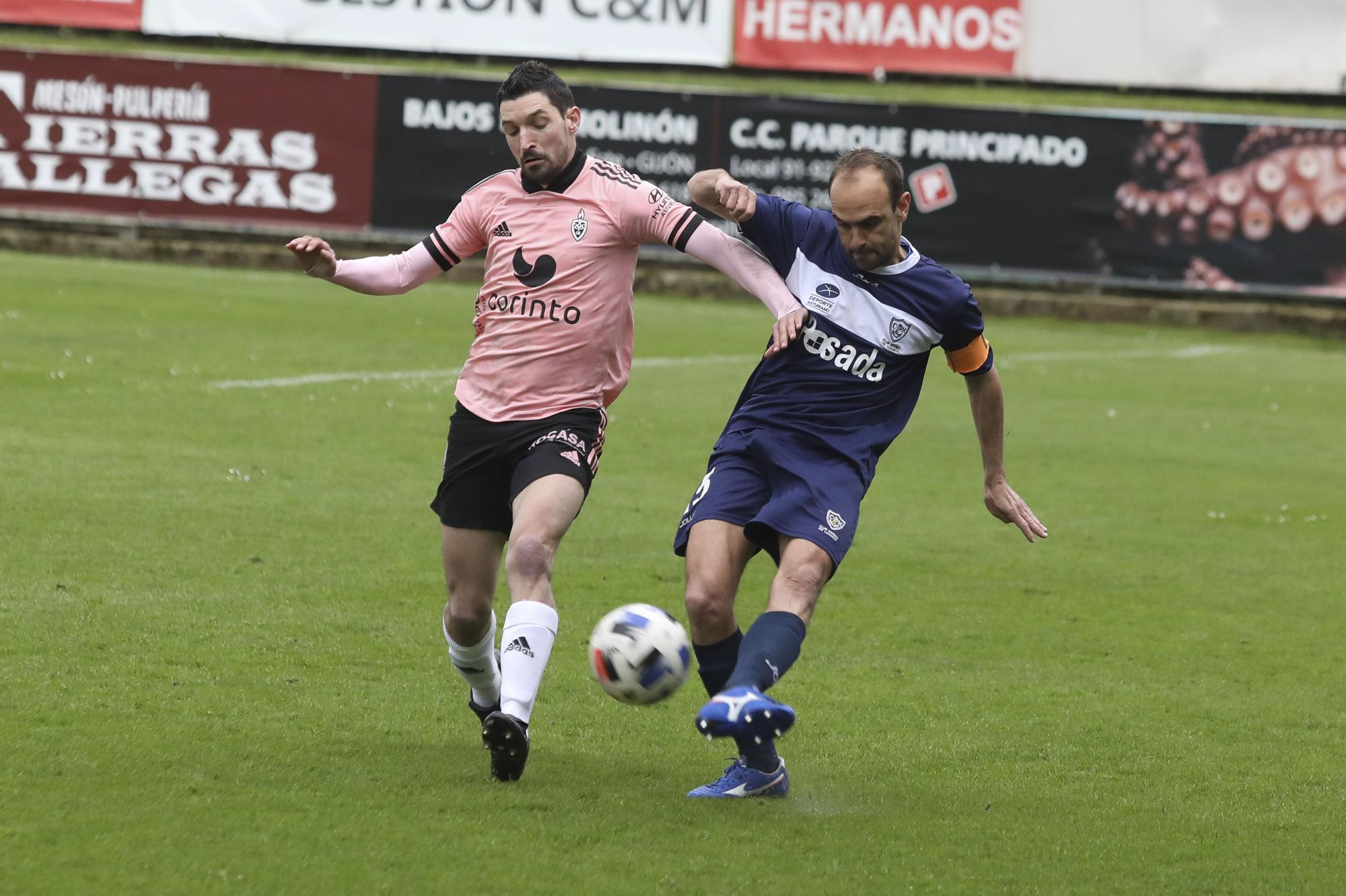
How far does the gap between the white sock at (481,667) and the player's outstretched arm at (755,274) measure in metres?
1.27

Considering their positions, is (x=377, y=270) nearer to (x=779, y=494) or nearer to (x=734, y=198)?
(x=734, y=198)

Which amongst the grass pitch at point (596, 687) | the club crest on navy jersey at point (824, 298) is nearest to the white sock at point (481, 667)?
the grass pitch at point (596, 687)

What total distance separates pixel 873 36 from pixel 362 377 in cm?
1508

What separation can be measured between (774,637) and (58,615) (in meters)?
3.18

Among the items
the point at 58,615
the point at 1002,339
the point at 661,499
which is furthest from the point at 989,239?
the point at 58,615

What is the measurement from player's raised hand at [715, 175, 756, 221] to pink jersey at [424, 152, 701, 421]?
228mm

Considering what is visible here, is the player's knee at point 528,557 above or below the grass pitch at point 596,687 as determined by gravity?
above

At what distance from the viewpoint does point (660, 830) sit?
16.1 ft

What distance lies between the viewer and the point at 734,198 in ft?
17.9

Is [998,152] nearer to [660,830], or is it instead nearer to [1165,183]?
[1165,183]

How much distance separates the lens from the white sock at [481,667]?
19.0 ft

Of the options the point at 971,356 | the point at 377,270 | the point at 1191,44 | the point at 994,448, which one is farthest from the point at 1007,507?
the point at 1191,44

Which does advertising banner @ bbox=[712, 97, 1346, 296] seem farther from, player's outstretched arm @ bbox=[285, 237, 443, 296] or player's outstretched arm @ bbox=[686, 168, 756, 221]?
player's outstretched arm @ bbox=[686, 168, 756, 221]

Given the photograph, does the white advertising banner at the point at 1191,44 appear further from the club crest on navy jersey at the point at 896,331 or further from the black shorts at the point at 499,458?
the black shorts at the point at 499,458
